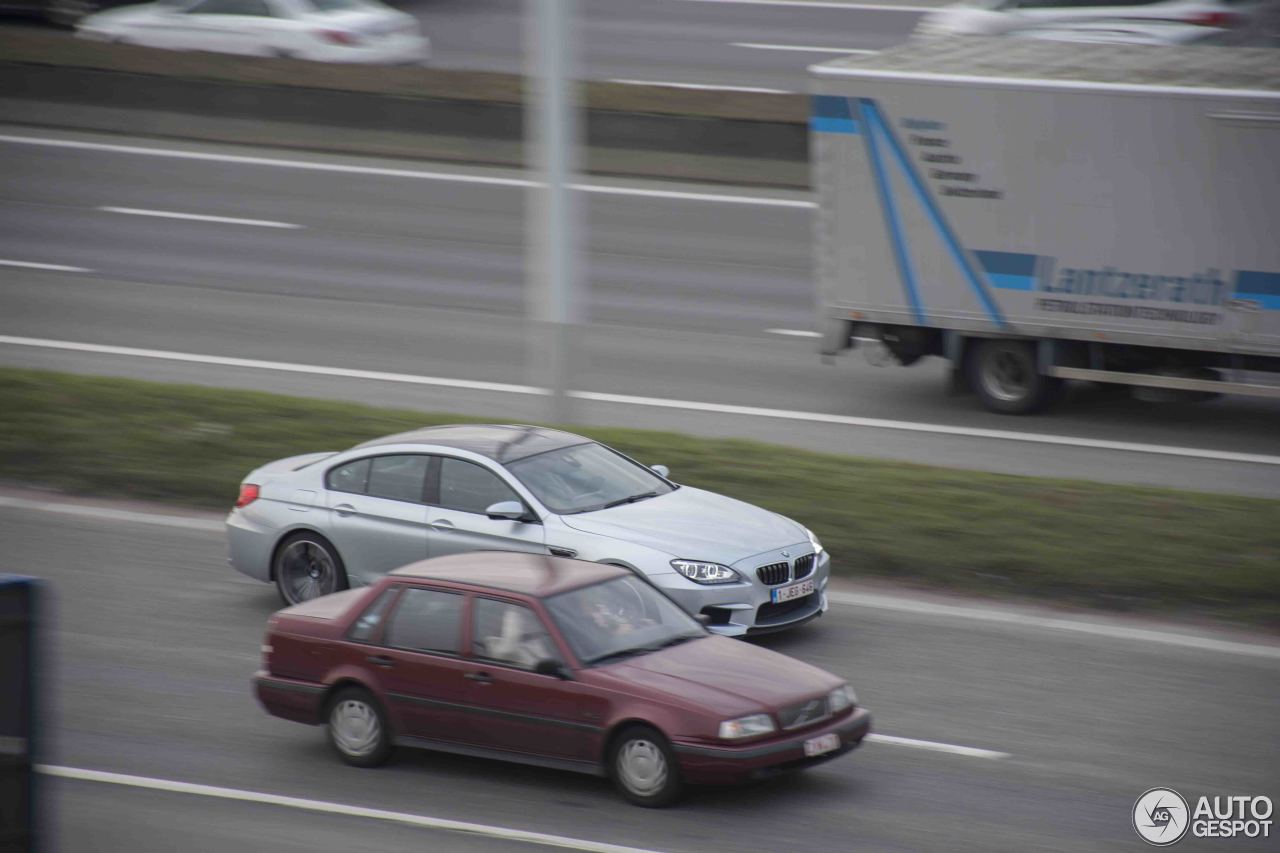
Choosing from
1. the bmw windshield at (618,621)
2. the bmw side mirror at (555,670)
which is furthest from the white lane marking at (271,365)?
the bmw side mirror at (555,670)

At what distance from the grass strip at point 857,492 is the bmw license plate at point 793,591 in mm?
1918

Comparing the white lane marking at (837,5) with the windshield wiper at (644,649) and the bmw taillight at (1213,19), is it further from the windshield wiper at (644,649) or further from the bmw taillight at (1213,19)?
the windshield wiper at (644,649)

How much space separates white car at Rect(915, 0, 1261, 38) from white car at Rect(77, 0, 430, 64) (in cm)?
907

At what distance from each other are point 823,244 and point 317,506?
7.91 metres

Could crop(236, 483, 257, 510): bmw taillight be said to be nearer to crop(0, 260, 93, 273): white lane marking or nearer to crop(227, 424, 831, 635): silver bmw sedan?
crop(227, 424, 831, 635): silver bmw sedan

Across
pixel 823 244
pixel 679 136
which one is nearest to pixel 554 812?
pixel 823 244

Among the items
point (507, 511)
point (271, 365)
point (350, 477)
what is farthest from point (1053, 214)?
point (271, 365)

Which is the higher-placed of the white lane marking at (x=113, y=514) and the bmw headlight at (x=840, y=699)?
the bmw headlight at (x=840, y=699)

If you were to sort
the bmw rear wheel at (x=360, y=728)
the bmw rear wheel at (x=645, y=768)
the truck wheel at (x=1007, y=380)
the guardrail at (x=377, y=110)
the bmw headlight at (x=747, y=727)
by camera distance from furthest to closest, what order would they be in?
1. the guardrail at (x=377, y=110)
2. the truck wheel at (x=1007, y=380)
3. the bmw rear wheel at (x=360, y=728)
4. the bmw rear wheel at (x=645, y=768)
5. the bmw headlight at (x=747, y=727)

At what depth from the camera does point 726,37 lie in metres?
34.1

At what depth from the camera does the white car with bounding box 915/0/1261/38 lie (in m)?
26.3

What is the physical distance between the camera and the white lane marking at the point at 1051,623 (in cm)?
1187

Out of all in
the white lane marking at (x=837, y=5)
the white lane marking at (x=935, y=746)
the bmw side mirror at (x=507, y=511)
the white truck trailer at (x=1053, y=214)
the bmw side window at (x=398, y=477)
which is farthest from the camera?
the white lane marking at (x=837, y=5)

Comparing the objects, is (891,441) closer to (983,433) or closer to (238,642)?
(983,433)
